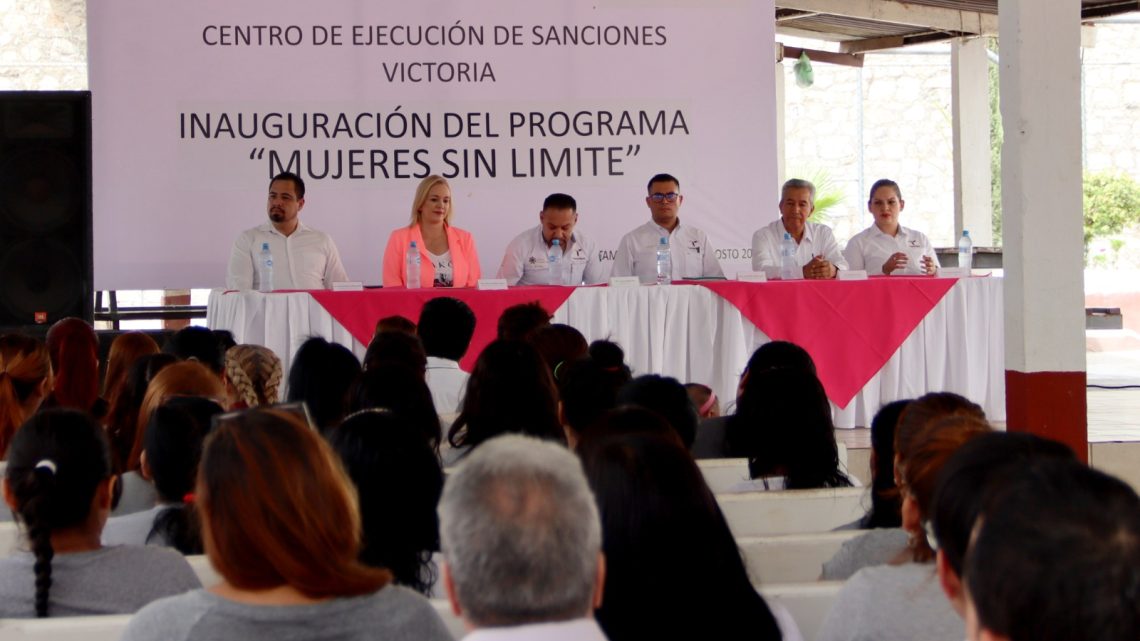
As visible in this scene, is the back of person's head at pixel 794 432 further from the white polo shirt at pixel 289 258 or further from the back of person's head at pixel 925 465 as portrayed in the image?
the white polo shirt at pixel 289 258

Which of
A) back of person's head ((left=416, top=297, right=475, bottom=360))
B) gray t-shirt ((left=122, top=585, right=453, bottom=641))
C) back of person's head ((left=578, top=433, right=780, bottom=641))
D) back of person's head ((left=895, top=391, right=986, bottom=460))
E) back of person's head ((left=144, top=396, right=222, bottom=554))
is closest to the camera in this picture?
gray t-shirt ((left=122, top=585, right=453, bottom=641))

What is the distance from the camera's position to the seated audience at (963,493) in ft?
3.86

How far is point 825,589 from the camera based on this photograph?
5.94 ft

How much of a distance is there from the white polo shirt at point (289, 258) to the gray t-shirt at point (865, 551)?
4929 millimetres

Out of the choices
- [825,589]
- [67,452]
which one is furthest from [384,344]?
[825,589]

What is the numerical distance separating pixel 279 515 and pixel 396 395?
133 cm

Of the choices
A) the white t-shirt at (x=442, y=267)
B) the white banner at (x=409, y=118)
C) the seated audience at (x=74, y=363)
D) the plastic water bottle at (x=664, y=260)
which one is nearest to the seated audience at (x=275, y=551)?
the seated audience at (x=74, y=363)

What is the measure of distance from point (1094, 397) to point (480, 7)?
4.10 metres

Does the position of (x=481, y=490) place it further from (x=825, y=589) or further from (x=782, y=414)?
(x=782, y=414)

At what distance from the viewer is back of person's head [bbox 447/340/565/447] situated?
2.96 m

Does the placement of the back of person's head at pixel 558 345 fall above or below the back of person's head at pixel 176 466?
above

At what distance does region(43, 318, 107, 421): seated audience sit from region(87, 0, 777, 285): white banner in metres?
3.41

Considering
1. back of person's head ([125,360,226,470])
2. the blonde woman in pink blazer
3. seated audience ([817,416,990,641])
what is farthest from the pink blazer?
seated audience ([817,416,990,641])

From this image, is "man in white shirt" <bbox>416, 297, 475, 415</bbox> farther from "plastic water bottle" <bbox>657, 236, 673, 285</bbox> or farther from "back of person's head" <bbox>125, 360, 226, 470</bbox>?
"plastic water bottle" <bbox>657, 236, 673, 285</bbox>
